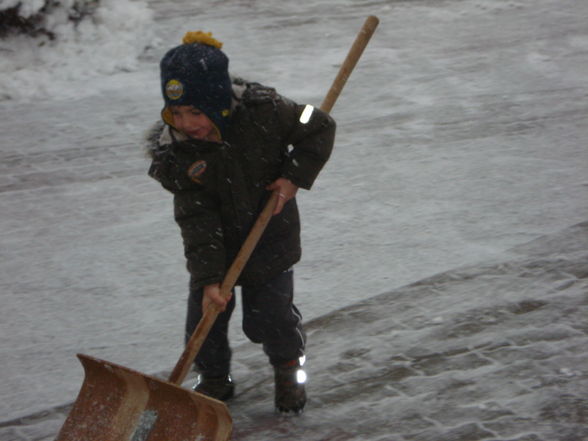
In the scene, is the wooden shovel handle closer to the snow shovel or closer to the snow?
the snow shovel

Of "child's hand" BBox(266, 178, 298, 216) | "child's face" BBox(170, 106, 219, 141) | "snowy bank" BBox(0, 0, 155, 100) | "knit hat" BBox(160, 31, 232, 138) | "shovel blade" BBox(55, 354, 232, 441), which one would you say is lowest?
"shovel blade" BBox(55, 354, 232, 441)

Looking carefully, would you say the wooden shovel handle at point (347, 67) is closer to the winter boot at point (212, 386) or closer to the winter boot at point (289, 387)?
the winter boot at point (289, 387)

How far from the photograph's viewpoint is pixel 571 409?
3.42 metres

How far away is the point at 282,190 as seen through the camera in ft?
10.5

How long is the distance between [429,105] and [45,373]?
397 centimetres

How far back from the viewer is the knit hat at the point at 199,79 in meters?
2.98

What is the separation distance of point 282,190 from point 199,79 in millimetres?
471

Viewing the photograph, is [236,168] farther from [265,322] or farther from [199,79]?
[265,322]

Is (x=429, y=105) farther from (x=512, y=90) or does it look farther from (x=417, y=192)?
→ (x=417, y=192)

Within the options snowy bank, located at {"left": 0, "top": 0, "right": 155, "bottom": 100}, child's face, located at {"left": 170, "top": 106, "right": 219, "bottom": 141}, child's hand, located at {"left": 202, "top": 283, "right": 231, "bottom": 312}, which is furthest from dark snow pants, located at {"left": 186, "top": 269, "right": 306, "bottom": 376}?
snowy bank, located at {"left": 0, "top": 0, "right": 155, "bottom": 100}

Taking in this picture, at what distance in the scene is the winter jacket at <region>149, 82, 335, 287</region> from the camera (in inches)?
123

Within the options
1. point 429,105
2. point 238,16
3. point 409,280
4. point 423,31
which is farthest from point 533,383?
point 238,16

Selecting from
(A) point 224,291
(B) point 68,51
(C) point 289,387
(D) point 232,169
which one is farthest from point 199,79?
(B) point 68,51

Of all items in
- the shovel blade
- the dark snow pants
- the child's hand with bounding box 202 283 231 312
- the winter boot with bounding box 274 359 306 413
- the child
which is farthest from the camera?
the winter boot with bounding box 274 359 306 413
